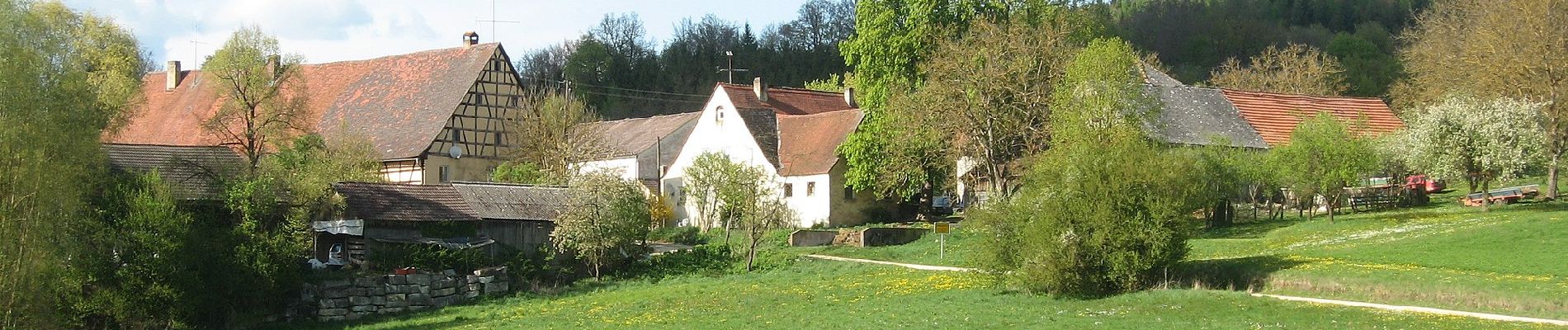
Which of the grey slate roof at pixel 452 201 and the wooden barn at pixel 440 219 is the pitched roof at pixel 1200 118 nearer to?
the grey slate roof at pixel 452 201

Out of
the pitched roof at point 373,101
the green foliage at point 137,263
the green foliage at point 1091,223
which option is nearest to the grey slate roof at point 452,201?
the green foliage at point 137,263

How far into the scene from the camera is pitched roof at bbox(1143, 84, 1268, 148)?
184ft

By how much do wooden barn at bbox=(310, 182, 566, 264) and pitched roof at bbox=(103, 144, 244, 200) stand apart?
2906 millimetres

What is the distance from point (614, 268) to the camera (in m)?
46.4

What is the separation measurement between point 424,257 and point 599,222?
5226 mm

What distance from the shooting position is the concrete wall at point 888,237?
166 ft

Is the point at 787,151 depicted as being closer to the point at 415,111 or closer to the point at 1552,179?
the point at 415,111

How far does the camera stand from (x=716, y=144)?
64.7 metres

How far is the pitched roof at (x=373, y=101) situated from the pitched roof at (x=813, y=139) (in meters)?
14.5

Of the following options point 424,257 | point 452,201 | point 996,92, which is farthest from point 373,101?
point 996,92

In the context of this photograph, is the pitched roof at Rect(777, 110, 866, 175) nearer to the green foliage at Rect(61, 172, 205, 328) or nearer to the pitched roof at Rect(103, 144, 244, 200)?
the pitched roof at Rect(103, 144, 244, 200)

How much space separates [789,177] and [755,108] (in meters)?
6.07

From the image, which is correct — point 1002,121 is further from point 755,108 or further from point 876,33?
point 755,108

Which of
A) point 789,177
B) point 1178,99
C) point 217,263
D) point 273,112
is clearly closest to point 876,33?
point 789,177
